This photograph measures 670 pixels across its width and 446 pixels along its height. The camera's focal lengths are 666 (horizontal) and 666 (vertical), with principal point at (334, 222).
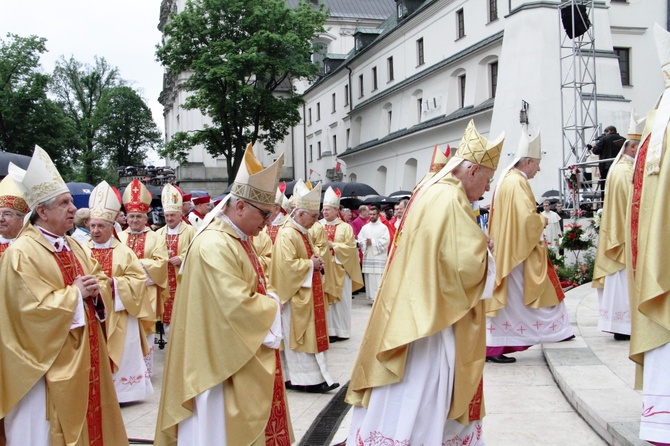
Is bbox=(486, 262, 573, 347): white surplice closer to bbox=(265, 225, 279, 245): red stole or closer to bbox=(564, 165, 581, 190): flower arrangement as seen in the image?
bbox=(265, 225, 279, 245): red stole

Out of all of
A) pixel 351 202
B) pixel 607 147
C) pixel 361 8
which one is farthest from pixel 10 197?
pixel 361 8

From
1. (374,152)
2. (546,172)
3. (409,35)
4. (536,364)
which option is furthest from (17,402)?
(374,152)

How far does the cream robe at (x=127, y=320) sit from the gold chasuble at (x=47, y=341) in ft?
7.60

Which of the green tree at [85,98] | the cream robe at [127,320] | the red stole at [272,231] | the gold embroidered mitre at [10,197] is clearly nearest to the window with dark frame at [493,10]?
the red stole at [272,231]

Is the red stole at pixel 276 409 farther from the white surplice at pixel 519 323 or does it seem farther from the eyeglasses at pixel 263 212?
the white surplice at pixel 519 323

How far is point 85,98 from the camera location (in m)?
57.0

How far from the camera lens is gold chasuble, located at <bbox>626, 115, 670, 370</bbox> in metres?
3.57

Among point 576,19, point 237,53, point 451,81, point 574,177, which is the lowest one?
point 574,177

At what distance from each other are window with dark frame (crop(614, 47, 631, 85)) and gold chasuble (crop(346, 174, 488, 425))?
77.1 ft

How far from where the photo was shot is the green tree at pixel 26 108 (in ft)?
115

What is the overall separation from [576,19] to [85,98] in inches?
1864

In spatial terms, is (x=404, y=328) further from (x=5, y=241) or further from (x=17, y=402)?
(x=5, y=241)

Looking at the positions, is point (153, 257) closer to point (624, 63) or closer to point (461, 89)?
point (624, 63)

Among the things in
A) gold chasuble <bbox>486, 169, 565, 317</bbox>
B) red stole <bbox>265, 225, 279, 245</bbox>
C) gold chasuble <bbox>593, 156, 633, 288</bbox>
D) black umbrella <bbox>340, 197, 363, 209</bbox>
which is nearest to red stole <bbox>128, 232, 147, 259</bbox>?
red stole <bbox>265, 225, 279, 245</bbox>
